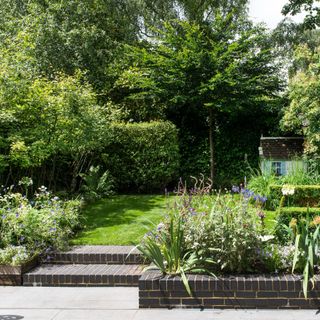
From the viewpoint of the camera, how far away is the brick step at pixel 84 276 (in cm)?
602

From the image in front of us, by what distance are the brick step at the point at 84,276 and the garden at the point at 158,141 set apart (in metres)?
0.40

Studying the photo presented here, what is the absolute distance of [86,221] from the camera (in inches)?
355

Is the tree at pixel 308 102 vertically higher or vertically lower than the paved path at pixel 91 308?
higher

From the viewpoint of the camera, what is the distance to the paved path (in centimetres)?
473

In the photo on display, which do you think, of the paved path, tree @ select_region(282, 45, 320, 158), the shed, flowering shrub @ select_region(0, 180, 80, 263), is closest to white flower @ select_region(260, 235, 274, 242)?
the paved path

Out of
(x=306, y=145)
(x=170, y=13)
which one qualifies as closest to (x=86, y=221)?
(x=306, y=145)

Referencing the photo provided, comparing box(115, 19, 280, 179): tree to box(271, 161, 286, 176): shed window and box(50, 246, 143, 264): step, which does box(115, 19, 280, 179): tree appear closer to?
box(271, 161, 286, 176): shed window

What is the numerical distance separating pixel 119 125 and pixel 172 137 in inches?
64.7

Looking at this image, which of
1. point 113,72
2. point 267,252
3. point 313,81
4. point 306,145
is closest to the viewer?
point 267,252

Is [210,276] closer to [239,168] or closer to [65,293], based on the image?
[65,293]

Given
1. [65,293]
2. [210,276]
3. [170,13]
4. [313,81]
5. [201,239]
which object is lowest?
[65,293]

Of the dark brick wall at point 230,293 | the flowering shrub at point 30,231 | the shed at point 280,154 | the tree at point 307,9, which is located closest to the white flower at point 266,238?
the dark brick wall at point 230,293

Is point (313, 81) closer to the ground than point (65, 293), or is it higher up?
higher up

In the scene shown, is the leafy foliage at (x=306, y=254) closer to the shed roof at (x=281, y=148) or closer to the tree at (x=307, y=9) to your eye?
the shed roof at (x=281, y=148)
